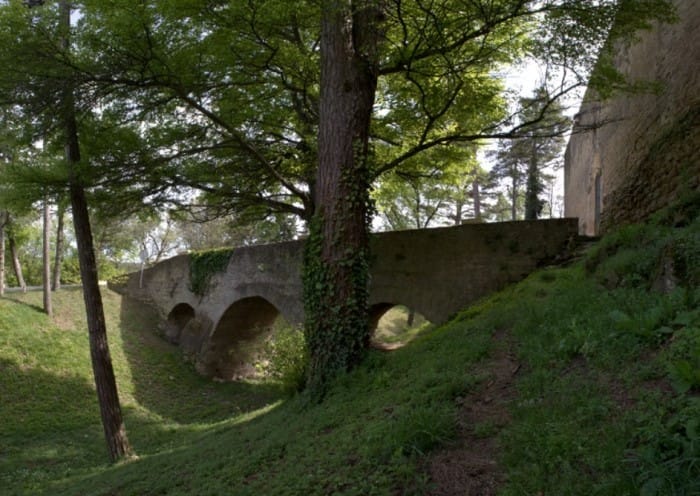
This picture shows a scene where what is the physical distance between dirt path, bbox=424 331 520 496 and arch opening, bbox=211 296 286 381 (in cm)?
1198

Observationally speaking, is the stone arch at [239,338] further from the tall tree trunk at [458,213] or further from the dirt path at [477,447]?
the tall tree trunk at [458,213]

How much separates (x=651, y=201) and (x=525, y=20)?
3253 millimetres

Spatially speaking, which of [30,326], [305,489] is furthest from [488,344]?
[30,326]

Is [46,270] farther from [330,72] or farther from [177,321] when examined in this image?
[330,72]

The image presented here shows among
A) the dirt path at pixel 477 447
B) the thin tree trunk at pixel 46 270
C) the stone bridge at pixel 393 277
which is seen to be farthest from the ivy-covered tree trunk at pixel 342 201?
the thin tree trunk at pixel 46 270

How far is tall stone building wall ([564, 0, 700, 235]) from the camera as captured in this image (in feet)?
19.2

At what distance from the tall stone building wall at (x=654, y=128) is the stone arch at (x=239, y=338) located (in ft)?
34.1

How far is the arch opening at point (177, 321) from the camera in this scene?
726 inches

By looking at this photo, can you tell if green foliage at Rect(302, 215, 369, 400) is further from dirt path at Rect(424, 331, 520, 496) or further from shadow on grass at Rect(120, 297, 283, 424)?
shadow on grass at Rect(120, 297, 283, 424)

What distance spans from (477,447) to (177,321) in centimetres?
1820

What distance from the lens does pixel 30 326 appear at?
1438 centimetres

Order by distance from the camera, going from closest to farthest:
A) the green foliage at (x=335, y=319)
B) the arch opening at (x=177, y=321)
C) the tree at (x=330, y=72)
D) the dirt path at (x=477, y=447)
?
the dirt path at (x=477, y=447) < the tree at (x=330, y=72) < the green foliage at (x=335, y=319) < the arch opening at (x=177, y=321)

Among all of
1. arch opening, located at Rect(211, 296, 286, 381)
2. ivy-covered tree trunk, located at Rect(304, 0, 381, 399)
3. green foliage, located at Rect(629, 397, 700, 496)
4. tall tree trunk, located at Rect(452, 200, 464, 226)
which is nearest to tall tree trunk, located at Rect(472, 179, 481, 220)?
tall tree trunk, located at Rect(452, 200, 464, 226)

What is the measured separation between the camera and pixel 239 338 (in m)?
17.0
